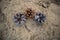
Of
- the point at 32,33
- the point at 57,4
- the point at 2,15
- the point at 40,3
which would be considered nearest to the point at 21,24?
the point at 32,33

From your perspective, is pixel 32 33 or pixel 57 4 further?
pixel 57 4

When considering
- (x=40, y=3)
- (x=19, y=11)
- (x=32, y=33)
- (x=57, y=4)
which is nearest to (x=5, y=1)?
(x=19, y=11)

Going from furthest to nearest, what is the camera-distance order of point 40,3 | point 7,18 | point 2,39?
point 40,3 < point 7,18 < point 2,39

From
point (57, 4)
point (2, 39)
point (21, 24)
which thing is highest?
point (57, 4)

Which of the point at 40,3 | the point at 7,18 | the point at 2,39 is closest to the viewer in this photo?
the point at 2,39

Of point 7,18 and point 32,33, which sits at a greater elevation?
point 7,18

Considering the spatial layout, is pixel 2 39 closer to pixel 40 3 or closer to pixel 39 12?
pixel 39 12
